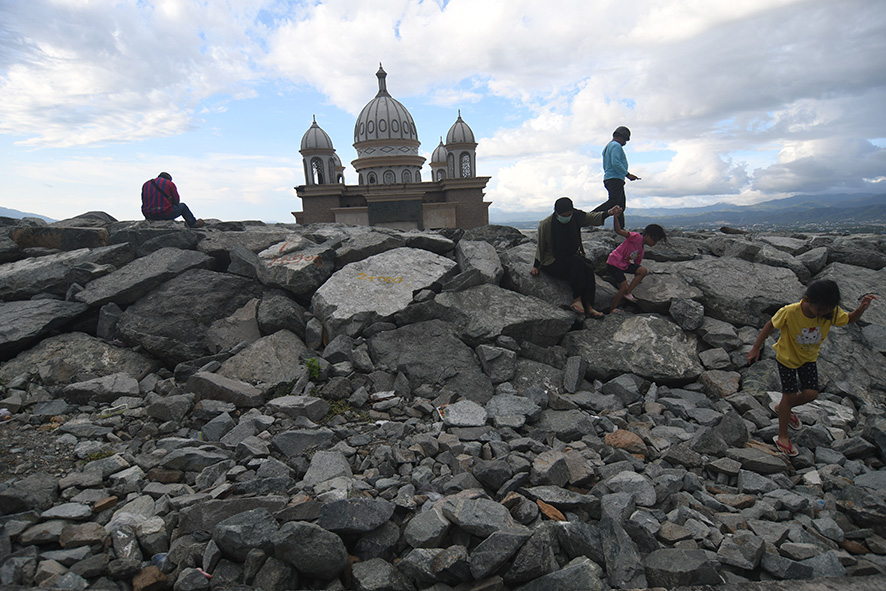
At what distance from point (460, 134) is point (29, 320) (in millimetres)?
28544

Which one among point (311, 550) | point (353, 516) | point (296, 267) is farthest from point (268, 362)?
point (311, 550)

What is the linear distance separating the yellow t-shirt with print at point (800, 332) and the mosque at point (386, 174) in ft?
60.0

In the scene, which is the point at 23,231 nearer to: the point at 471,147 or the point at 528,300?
the point at 528,300

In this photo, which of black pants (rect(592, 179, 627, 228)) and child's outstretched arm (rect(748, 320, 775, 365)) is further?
black pants (rect(592, 179, 627, 228))

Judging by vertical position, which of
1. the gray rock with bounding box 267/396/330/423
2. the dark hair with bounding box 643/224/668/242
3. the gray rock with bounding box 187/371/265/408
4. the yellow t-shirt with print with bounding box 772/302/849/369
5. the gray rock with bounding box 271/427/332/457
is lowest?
the gray rock with bounding box 271/427/332/457

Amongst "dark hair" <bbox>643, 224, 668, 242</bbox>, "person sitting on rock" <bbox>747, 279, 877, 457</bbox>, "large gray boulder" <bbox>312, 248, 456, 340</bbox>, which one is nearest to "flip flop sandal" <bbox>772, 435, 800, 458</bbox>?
"person sitting on rock" <bbox>747, 279, 877, 457</bbox>

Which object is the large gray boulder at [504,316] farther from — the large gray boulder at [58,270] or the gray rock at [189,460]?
the large gray boulder at [58,270]

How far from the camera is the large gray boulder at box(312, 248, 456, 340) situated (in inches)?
239

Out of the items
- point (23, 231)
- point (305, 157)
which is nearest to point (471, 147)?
point (305, 157)

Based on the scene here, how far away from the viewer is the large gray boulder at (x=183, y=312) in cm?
598

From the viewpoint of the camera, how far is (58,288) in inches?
270

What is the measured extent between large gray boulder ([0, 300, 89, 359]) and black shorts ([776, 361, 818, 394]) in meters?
8.50

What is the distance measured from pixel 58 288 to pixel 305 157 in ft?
83.4

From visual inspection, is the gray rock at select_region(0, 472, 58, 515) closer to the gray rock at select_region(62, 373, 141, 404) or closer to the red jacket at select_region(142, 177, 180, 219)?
the gray rock at select_region(62, 373, 141, 404)
